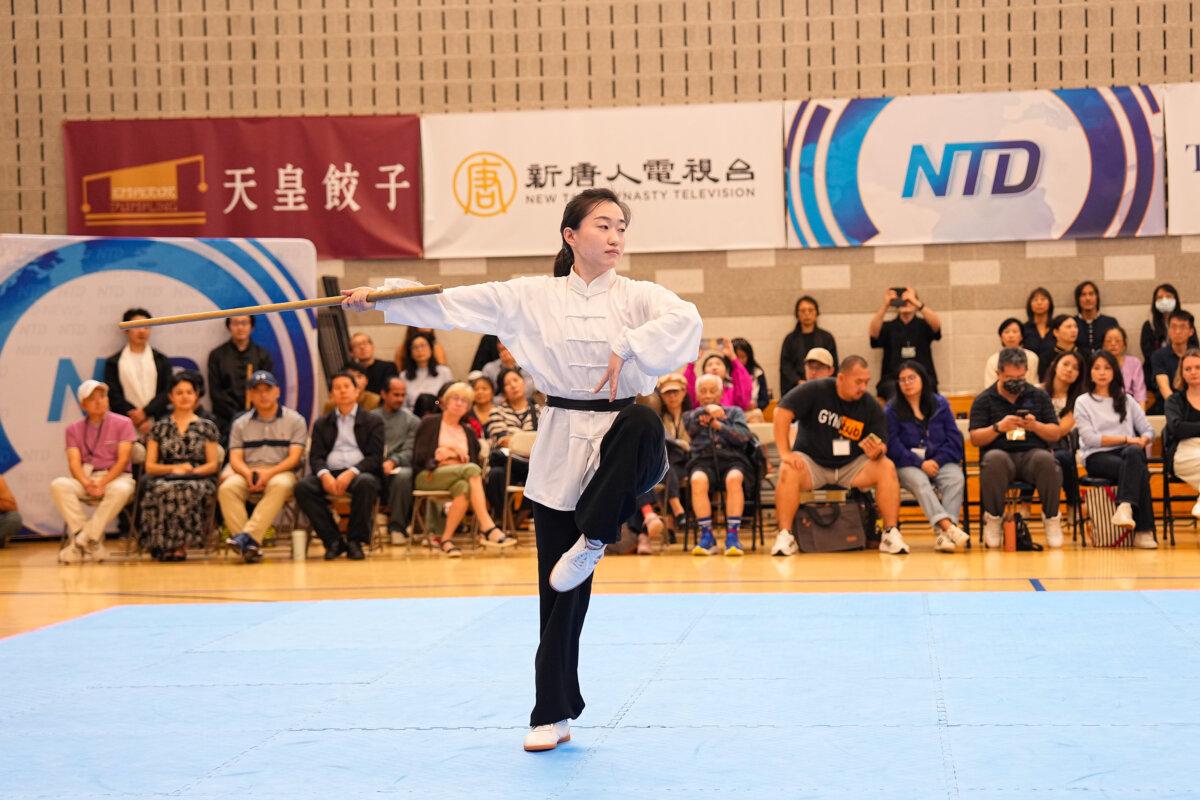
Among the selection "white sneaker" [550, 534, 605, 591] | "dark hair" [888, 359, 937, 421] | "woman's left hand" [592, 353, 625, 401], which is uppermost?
"woman's left hand" [592, 353, 625, 401]

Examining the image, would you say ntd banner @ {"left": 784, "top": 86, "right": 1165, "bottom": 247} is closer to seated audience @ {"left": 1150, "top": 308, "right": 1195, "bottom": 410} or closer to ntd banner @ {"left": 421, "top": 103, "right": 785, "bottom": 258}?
ntd banner @ {"left": 421, "top": 103, "right": 785, "bottom": 258}

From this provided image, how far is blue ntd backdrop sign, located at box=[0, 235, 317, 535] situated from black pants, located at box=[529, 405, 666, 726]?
23.4 ft

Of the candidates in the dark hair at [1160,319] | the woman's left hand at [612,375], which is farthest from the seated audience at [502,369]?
the woman's left hand at [612,375]

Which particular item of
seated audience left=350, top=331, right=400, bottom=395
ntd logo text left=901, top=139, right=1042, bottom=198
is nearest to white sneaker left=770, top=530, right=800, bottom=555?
seated audience left=350, top=331, right=400, bottom=395

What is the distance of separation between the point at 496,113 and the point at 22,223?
14.6 feet

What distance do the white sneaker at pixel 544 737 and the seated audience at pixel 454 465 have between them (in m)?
5.38

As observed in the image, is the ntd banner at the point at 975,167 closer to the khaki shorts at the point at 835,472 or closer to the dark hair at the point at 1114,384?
the dark hair at the point at 1114,384

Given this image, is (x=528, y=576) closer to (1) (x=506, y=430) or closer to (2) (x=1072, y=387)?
(1) (x=506, y=430)

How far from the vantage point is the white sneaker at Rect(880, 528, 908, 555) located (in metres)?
8.59

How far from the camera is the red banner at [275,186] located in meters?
11.9

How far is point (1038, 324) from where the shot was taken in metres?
11.2

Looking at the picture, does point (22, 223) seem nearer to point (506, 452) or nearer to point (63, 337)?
point (63, 337)

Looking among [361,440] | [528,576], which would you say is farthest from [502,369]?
[528,576]

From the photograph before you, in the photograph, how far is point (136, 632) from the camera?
600cm
